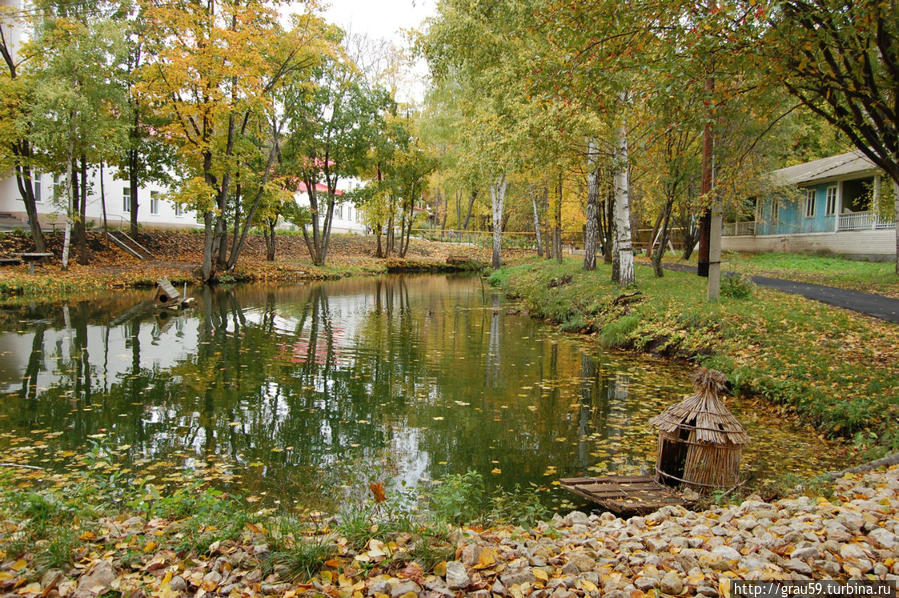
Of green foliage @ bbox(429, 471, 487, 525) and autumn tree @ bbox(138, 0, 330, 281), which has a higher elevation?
autumn tree @ bbox(138, 0, 330, 281)

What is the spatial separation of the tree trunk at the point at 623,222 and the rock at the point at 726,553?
13.6 m

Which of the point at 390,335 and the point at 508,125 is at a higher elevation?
the point at 508,125

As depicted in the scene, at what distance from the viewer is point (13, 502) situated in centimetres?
412

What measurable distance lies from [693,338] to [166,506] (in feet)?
33.7

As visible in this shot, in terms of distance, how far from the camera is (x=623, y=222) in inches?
658

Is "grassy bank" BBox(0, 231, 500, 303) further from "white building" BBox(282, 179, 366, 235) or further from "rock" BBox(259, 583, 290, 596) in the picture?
"rock" BBox(259, 583, 290, 596)

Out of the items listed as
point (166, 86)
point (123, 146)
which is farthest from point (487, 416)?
point (123, 146)

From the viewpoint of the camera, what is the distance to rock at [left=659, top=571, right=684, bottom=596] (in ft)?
10.3

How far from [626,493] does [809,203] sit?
3490 cm

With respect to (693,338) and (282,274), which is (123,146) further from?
(693,338)

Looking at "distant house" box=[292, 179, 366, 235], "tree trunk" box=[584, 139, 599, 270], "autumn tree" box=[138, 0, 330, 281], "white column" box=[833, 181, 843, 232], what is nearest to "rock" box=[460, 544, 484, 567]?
"tree trunk" box=[584, 139, 599, 270]

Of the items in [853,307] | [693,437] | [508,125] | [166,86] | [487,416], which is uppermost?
[166,86]

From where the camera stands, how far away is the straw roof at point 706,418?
5465mm

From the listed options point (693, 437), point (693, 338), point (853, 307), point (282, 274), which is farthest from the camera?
point (282, 274)
